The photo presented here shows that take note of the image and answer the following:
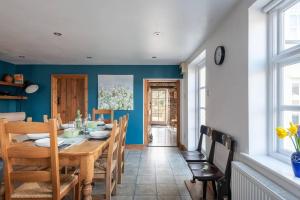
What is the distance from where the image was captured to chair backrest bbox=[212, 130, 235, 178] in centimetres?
224

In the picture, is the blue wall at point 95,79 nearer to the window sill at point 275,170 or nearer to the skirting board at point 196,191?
the skirting board at point 196,191

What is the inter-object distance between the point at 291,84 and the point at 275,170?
72cm

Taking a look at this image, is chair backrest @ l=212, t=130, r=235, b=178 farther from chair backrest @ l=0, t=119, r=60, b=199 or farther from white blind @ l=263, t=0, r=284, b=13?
chair backrest @ l=0, t=119, r=60, b=199

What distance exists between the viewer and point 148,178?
3.45 metres

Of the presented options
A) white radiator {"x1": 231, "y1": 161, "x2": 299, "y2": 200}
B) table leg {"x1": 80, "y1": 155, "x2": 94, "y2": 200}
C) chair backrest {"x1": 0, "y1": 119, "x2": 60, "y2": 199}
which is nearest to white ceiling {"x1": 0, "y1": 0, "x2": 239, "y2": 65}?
chair backrest {"x1": 0, "y1": 119, "x2": 60, "y2": 199}

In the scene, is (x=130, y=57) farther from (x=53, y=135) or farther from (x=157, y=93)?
(x=157, y=93)

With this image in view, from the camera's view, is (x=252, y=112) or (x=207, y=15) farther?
(x=207, y=15)

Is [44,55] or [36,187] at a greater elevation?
[44,55]

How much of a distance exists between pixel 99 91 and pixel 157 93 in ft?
19.8

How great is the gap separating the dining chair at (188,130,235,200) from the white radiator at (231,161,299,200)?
0.78 ft

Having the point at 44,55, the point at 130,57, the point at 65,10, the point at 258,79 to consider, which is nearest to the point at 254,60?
the point at 258,79

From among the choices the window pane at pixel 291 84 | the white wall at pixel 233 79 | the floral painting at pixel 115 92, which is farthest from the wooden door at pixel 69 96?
the window pane at pixel 291 84

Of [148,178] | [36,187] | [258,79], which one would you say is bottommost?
[148,178]

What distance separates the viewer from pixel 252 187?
5.32 ft
